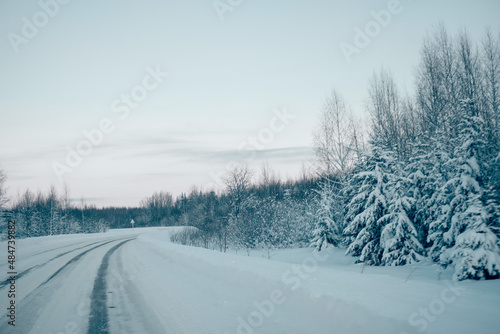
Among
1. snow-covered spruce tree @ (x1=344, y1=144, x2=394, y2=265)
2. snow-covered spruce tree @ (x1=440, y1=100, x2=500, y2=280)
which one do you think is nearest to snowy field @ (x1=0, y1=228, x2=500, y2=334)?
snow-covered spruce tree @ (x1=440, y1=100, x2=500, y2=280)

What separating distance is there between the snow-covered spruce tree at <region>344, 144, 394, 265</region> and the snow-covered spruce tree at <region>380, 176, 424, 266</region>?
1.78 ft

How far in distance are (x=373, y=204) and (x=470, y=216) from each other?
524 centimetres

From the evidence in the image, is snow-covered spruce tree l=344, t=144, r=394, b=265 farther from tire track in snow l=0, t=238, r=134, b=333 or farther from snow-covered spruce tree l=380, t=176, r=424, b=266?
tire track in snow l=0, t=238, r=134, b=333

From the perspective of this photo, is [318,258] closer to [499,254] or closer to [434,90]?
[499,254]

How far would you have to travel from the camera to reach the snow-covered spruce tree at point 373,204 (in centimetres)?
1644

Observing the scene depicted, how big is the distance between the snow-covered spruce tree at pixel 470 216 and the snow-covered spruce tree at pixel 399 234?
2.50 m

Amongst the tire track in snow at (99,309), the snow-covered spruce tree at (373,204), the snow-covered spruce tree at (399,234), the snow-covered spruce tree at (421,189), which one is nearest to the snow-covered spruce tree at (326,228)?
A: the snow-covered spruce tree at (373,204)

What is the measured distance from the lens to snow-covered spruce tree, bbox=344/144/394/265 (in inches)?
647

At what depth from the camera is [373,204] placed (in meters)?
16.5

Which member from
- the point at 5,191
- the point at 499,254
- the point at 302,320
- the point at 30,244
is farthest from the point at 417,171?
the point at 5,191

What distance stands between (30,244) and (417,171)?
3184 centimetres

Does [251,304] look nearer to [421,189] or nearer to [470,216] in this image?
[470,216]

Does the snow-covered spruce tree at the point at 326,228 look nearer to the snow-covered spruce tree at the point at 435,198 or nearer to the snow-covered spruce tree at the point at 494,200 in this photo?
the snow-covered spruce tree at the point at 435,198

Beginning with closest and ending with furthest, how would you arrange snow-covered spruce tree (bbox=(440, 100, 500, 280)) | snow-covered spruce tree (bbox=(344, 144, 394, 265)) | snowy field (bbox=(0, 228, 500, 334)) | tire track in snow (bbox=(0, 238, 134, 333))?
snowy field (bbox=(0, 228, 500, 334)), tire track in snow (bbox=(0, 238, 134, 333)), snow-covered spruce tree (bbox=(440, 100, 500, 280)), snow-covered spruce tree (bbox=(344, 144, 394, 265))
